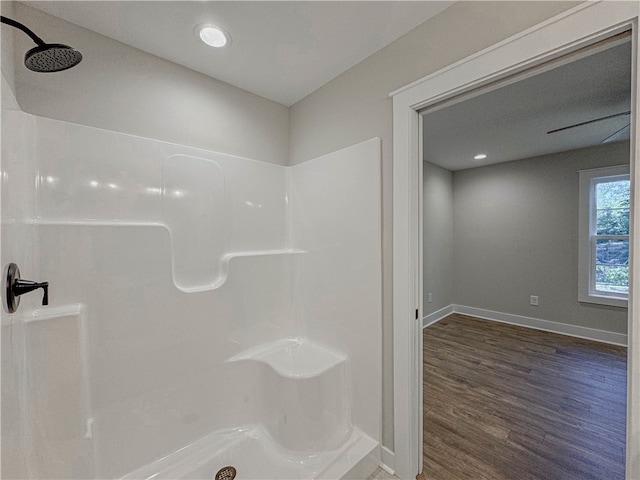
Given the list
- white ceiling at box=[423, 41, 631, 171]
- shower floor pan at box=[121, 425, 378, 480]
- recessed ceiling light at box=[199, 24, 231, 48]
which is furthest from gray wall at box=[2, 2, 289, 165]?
shower floor pan at box=[121, 425, 378, 480]

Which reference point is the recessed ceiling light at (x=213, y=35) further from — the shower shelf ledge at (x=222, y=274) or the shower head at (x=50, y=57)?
the shower shelf ledge at (x=222, y=274)

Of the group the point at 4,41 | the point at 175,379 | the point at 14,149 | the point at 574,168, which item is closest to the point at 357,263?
the point at 175,379

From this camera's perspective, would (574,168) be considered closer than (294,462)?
No

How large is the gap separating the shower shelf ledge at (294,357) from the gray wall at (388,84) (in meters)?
0.40

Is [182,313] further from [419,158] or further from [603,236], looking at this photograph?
[603,236]

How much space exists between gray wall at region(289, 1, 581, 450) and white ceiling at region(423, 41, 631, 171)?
11.4 inches

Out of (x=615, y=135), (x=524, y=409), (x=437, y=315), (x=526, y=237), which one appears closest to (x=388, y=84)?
(x=524, y=409)

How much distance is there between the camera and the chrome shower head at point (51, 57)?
2.98 feet

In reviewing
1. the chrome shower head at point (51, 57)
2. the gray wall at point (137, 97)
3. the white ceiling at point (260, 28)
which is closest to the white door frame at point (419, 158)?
the white ceiling at point (260, 28)

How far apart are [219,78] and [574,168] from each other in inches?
180

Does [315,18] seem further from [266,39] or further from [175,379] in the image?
[175,379]

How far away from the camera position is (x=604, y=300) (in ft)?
11.0

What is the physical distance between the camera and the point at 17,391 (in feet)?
3.29

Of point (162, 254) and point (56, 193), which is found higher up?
point (56, 193)
